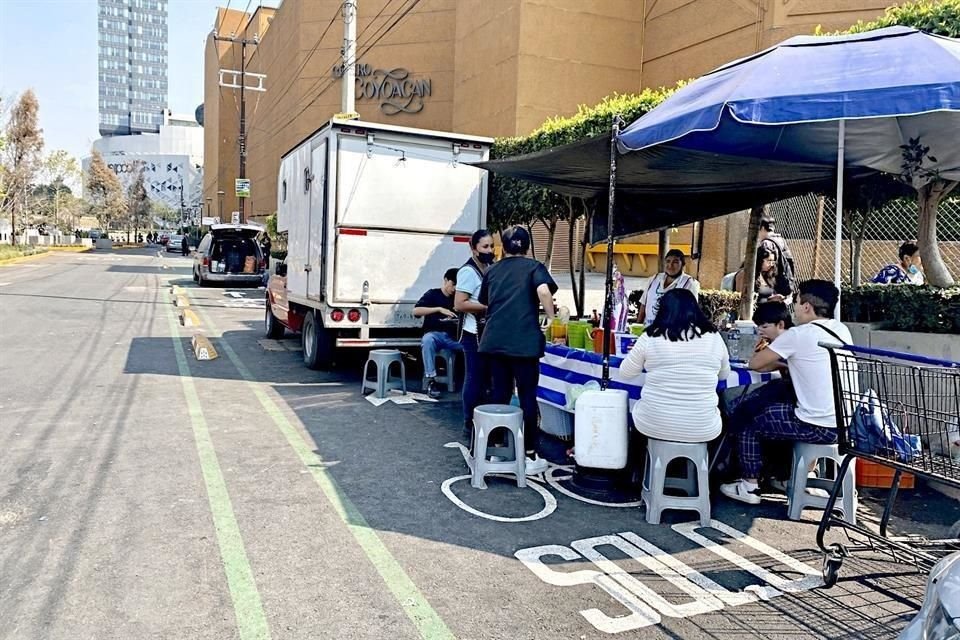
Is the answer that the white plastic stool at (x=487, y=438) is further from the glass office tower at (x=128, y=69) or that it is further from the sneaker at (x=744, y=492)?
the glass office tower at (x=128, y=69)

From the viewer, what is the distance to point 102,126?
174 m

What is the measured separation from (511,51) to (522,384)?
21.1 meters

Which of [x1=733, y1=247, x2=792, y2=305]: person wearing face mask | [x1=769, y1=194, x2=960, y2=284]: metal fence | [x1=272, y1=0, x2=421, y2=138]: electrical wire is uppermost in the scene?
[x1=272, y1=0, x2=421, y2=138]: electrical wire

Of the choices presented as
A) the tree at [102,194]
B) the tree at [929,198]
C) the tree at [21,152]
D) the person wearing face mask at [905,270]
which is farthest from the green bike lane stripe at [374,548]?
the tree at [102,194]

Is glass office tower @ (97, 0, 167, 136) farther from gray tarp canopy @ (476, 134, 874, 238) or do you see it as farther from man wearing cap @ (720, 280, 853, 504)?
man wearing cap @ (720, 280, 853, 504)

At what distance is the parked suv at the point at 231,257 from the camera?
23.9 metres

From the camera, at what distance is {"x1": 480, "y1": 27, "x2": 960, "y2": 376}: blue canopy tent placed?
4207 mm

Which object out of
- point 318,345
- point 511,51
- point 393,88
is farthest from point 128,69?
point 318,345

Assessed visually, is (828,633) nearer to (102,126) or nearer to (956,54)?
(956,54)

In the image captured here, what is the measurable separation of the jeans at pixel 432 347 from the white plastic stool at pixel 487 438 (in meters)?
2.97

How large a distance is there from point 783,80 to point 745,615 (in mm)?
3142

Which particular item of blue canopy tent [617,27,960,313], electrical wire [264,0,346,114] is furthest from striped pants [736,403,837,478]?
electrical wire [264,0,346,114]

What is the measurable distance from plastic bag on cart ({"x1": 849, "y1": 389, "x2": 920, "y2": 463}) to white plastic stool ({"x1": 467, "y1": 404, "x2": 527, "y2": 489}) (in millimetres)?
2120

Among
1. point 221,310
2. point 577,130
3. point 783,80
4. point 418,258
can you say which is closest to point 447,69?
point 221,310
